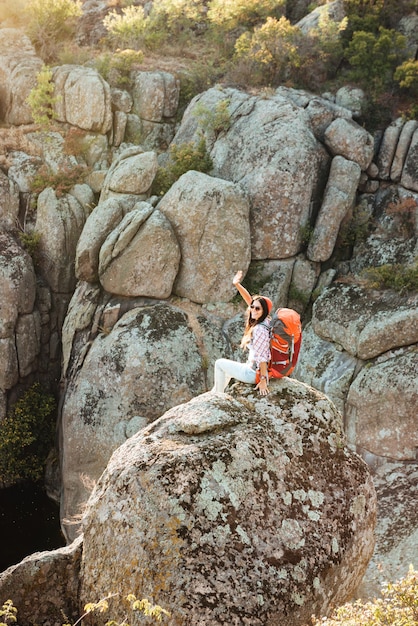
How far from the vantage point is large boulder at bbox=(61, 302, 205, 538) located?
68.4 ft

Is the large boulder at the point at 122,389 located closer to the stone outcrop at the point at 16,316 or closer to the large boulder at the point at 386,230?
the stone outcrop at the point at 16,316

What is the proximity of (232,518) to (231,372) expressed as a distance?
2840 mm

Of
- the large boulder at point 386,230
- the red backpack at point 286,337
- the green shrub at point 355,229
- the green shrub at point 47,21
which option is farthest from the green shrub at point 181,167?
the red backpack at point 286,337

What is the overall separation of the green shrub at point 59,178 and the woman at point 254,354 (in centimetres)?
1779

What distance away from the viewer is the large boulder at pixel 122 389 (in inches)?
821

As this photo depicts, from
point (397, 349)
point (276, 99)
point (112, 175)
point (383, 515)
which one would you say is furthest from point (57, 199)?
point (383, 515)

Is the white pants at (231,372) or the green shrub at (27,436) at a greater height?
the white pants at (231,372)

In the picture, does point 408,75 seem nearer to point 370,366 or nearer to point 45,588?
point 370,366

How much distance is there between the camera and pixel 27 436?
879 inches

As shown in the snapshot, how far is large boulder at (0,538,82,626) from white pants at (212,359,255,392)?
321 centimetres

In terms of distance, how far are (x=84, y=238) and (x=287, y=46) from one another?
42.1ft

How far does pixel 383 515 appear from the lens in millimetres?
17766

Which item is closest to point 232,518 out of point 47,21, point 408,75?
point 408,75

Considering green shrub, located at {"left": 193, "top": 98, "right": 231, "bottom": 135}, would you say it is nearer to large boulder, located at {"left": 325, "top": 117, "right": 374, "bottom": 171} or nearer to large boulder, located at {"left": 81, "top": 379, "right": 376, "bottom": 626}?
large boulder, located at {"left": 325, "top": 117, "right": 374, "bottom": 171}
